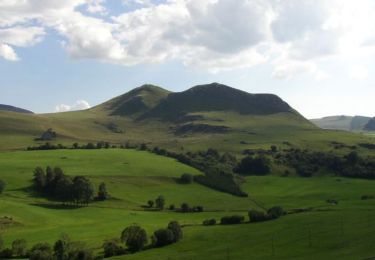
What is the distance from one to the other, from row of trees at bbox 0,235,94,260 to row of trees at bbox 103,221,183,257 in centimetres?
659

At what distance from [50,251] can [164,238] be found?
93.1 feet

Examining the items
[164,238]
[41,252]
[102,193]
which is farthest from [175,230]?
[102,193]

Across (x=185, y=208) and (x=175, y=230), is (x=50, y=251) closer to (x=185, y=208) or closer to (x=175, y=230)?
(x=175, y=230)

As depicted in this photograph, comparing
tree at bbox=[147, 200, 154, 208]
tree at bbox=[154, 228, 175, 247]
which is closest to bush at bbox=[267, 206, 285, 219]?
tree at bbox=[154, 228, 175, 247]

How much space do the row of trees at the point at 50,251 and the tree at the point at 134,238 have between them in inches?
449

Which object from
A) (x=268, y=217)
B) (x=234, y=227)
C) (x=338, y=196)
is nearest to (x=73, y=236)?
(x=234, y=227)

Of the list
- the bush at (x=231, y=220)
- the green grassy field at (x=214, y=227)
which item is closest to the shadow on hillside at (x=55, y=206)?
the green grassy field at (x=214, y=227)

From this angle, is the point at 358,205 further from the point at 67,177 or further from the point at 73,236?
the point at 67,177

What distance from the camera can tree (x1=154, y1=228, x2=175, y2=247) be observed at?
414ft

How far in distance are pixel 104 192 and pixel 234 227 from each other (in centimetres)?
5909

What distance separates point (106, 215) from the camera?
162m

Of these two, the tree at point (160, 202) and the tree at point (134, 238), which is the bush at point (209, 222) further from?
the tree at point (160, 202)

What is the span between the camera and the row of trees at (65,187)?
175m

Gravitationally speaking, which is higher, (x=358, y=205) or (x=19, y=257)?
(x=358, y=205)
